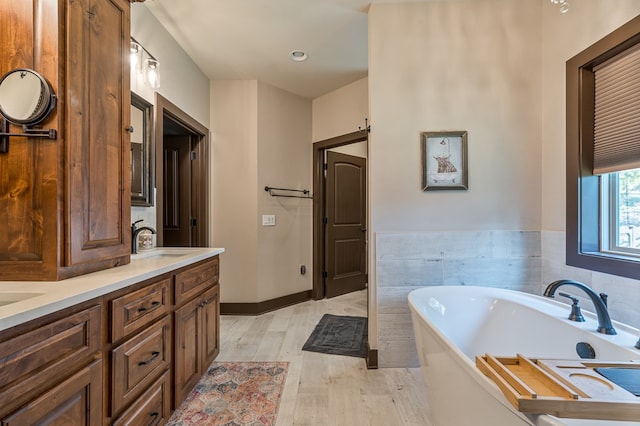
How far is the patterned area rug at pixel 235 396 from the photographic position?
1692mm

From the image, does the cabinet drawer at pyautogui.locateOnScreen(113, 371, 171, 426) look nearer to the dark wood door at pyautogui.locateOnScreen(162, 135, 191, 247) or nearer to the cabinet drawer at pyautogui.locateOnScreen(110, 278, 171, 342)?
the cabinet drawer at pyautogui.locateOnScreen(110, 278, 171, 342)

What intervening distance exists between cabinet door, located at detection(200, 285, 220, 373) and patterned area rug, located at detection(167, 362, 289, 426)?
0.46 ft

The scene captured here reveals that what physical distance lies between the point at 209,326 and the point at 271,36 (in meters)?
2.49

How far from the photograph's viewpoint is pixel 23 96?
1110mm

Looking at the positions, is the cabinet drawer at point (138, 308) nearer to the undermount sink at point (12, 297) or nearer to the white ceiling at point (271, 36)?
the undermount sink at point (12, 297)

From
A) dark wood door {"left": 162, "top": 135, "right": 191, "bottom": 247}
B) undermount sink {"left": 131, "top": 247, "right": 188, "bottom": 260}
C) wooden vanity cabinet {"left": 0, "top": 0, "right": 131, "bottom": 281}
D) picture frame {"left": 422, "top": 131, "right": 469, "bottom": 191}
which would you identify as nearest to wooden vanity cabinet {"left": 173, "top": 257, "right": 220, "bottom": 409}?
undermount sink {"left": 131, "top": 247, "right": 188, "bottom": 260}

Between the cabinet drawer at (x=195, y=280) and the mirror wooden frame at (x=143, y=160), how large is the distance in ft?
2.27

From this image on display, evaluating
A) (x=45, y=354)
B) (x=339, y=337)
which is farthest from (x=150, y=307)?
(x=339, y=337)

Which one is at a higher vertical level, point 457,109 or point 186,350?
point 457,109

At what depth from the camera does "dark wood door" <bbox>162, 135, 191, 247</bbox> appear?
130 inches

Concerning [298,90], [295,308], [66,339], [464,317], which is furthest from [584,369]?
[298,90]

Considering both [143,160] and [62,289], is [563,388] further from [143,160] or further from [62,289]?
[143,160]

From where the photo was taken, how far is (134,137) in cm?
211

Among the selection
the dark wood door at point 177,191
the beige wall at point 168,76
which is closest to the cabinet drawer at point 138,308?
the beige wall at point 168,76
